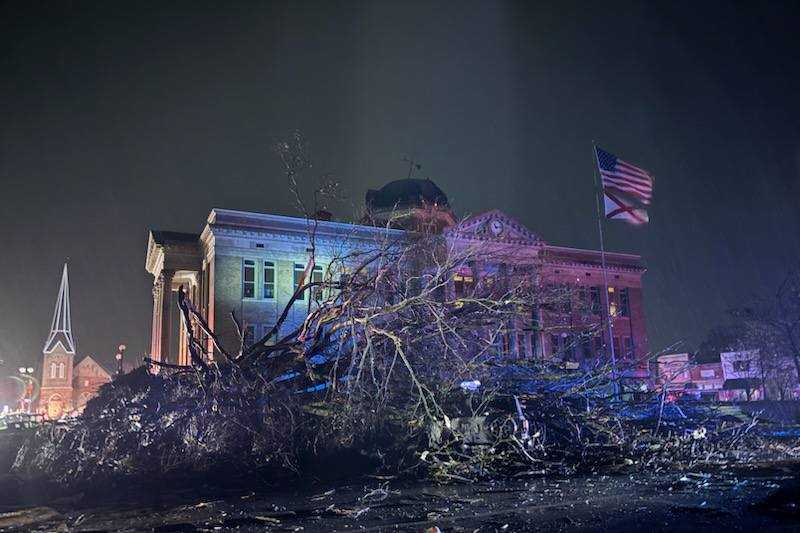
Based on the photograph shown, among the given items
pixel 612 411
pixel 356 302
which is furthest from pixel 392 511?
pixel 612 411

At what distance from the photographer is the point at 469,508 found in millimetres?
6938

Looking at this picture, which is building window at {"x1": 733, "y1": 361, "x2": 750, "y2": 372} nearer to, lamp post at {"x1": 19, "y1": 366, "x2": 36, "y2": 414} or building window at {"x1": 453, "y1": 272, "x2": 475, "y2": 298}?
building window at {"x1": 453, "y1": 272, "x2": 475, "y2": 298}

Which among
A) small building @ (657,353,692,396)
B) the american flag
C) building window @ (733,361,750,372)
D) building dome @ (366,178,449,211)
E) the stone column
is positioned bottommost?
building window @ (733,361,750,372)

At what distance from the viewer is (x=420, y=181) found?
3756cm

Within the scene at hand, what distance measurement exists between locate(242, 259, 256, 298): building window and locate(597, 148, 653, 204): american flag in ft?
58.9

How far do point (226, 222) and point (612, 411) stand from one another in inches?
864

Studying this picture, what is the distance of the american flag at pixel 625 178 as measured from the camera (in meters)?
18.5

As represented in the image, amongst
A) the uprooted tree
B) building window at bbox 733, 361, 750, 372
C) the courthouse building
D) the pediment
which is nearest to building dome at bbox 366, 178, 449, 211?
the courthouse building

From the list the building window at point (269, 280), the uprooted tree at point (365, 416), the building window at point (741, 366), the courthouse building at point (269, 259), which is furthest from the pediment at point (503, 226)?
the uprooted tree at point (365, 416)

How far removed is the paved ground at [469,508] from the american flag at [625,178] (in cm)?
1110

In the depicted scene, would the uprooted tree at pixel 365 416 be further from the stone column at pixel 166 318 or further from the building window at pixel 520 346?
the stone column at pixel 166 318

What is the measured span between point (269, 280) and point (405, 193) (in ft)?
36.7

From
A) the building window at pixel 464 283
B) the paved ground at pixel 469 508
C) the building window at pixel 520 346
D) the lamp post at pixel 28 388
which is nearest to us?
the paved ground at pixel 469 508

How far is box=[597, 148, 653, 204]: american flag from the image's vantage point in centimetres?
1855
